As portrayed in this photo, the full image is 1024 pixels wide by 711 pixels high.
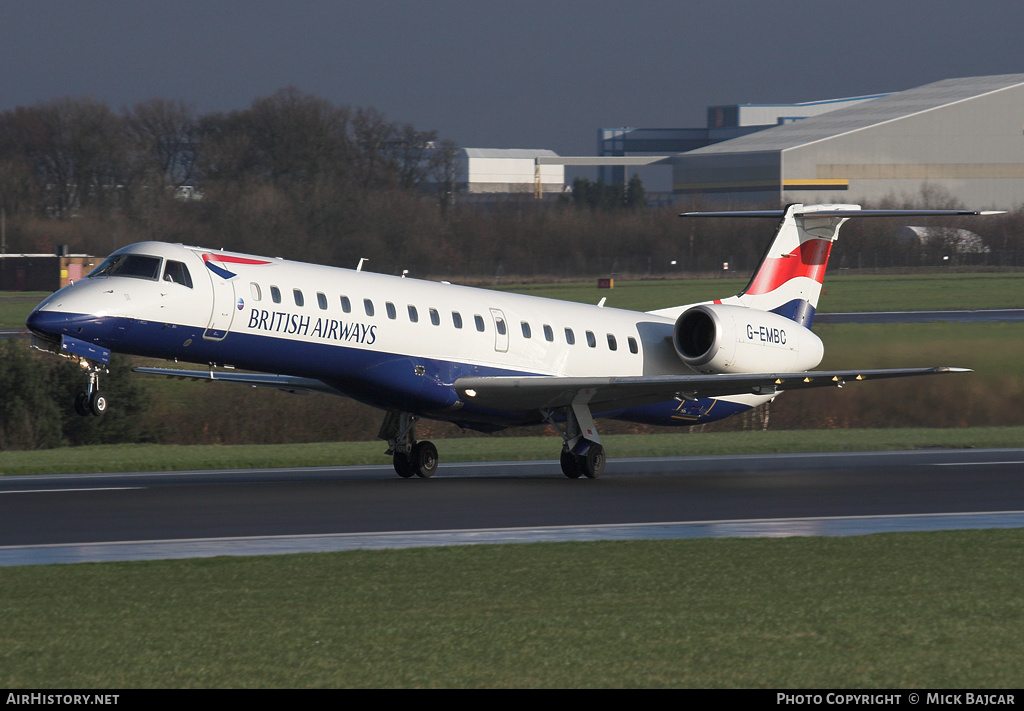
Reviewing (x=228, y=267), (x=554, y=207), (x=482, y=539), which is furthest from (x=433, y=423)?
(x=554, y=207)

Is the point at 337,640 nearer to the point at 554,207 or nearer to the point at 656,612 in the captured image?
the point at 656,612

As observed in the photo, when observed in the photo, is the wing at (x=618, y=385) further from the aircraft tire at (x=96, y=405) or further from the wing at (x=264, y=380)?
the aircraft tire at (x=96, y=405)

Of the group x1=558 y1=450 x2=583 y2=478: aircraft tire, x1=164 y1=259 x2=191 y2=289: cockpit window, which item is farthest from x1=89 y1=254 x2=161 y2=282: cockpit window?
x1=558 y1=450 x2=583 y2=478: aircraft tire

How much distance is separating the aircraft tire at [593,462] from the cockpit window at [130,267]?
7.97 metres

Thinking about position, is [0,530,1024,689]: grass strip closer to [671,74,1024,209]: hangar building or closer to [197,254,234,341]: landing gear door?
[197,254,234,341]: landing gear door

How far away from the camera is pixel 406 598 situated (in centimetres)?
1188

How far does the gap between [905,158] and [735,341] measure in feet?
254

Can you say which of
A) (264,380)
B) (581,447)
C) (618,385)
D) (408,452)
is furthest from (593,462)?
(264,380)

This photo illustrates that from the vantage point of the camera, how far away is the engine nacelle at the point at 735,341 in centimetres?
2428

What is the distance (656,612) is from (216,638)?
3.61 metres

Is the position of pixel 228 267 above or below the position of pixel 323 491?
above

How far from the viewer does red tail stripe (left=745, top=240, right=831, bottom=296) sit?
91.0 feet

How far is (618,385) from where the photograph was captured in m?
22.3

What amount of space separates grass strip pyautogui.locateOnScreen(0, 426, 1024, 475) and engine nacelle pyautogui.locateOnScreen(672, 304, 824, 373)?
3.67 meters
